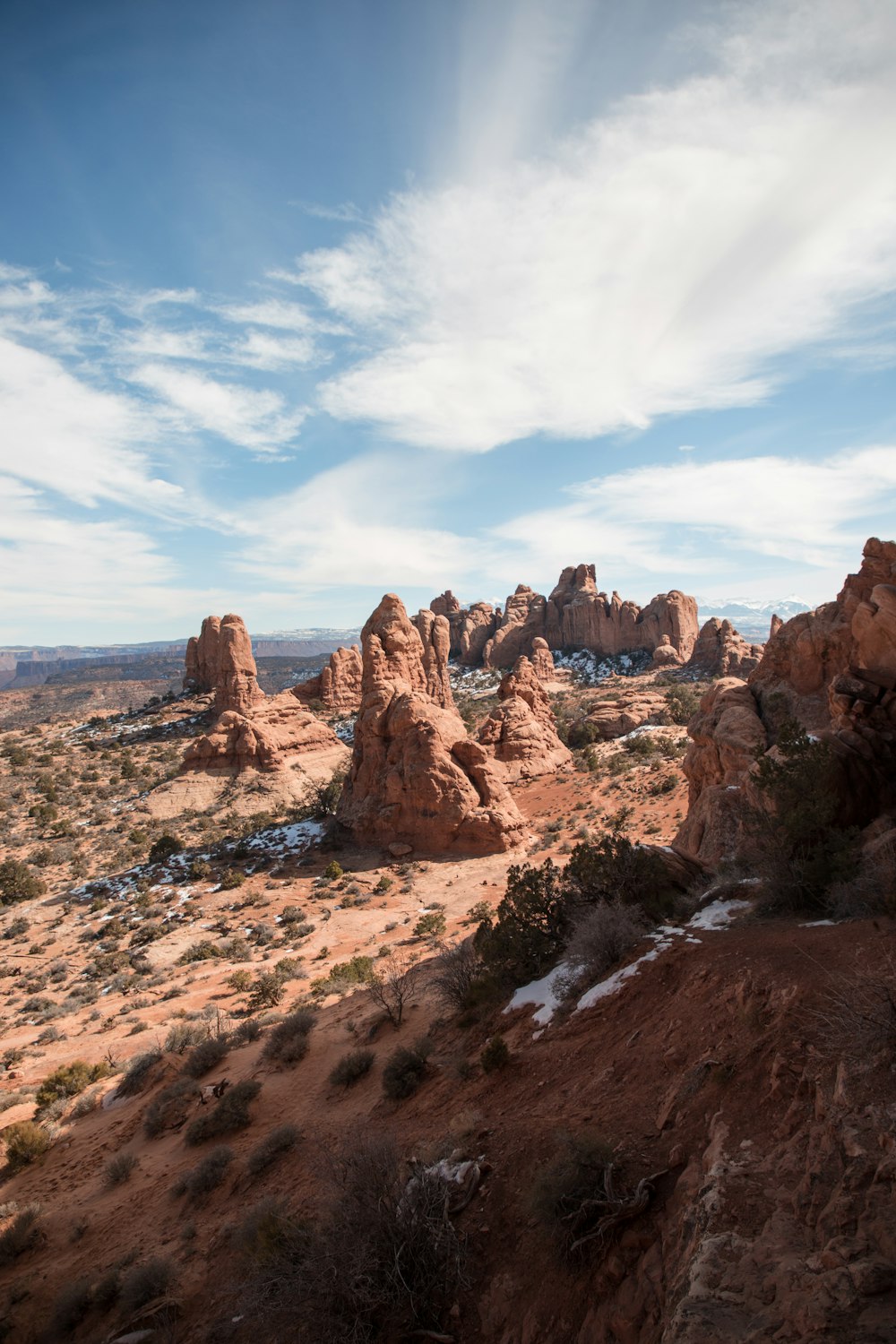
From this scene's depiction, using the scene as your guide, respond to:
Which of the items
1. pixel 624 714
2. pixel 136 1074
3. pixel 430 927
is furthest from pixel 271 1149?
pixel 624 714

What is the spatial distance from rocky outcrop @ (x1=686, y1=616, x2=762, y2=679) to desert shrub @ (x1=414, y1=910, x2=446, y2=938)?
61.7 m

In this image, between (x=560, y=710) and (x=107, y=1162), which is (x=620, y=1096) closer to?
(x=107, y=1162)

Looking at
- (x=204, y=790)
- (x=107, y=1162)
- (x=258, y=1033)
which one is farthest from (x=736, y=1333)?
(x=204, y=790)

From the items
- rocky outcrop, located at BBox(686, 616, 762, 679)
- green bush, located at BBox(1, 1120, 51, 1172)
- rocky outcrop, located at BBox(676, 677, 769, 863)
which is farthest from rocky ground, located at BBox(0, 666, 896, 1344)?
rocky outcrop, located at BBox(686, 616, 762, 679)

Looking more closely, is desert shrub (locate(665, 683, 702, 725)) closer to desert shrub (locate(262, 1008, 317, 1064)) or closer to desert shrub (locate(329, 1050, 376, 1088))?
desert shrub (locate(262, 1008, 317, 1064))

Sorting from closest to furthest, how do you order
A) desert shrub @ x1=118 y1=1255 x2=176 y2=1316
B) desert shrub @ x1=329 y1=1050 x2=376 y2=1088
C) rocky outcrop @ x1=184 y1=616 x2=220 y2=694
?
1. desert shrub @ x1=118 y1=1255 x2=176 y2=1316
2. desert shrub @ x1=329 y1=1050 x2=376 y2=1088
3. rocky outcrop @ x1=184 y1=616 x2=220 y2=694

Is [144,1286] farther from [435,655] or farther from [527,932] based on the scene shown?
[435,655]

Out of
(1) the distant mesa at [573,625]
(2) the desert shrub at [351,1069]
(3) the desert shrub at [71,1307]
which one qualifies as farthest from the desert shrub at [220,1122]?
(1) the distant mesa at [573,625]

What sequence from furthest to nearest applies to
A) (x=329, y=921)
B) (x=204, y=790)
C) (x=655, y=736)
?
(x=655, y=736)
(x=204, y=790)
(x=329, y=921)

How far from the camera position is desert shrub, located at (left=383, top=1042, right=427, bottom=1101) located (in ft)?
31.6

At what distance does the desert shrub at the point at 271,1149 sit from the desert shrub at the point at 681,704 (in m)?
38.1

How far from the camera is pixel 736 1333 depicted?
3.35 metres

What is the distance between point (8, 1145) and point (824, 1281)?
1455 centimetres

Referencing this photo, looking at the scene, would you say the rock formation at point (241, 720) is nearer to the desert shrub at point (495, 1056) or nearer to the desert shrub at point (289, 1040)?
the desert shrub at point (289, 1040)
